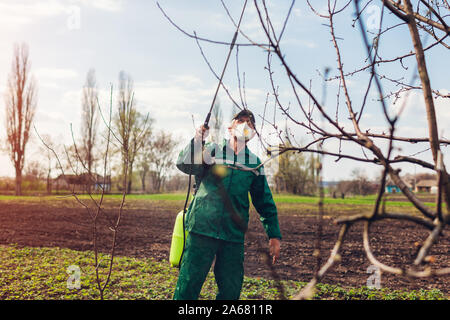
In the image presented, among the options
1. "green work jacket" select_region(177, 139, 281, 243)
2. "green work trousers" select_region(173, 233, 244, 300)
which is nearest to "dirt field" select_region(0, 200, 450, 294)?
"green work jacket" select_region(177, 139, 281, 243)

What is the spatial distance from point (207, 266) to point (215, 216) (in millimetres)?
387

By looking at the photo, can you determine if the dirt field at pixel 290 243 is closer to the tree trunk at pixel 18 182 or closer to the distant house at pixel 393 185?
the distant house at pixel 393 185

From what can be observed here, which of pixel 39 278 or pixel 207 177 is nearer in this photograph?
pixel 207 177

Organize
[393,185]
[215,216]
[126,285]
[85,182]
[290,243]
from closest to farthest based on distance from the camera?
1. [393,185]
2. [215,216]
3. [85,182]
4. [126,285]
5. [290,243]

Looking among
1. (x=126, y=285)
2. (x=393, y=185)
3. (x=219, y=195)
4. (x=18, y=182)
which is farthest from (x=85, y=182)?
(x=18, y=182)

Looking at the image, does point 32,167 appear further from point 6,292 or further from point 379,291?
point 379,291

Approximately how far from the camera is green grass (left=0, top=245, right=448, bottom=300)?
4.25 m

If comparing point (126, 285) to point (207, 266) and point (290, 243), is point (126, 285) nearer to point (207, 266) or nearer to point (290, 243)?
point (207, 266)

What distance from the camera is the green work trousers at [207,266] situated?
2562 millimetres

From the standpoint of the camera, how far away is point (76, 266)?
566 centimetres

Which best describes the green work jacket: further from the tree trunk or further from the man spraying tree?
the tree trunk

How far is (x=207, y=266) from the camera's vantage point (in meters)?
2.61
